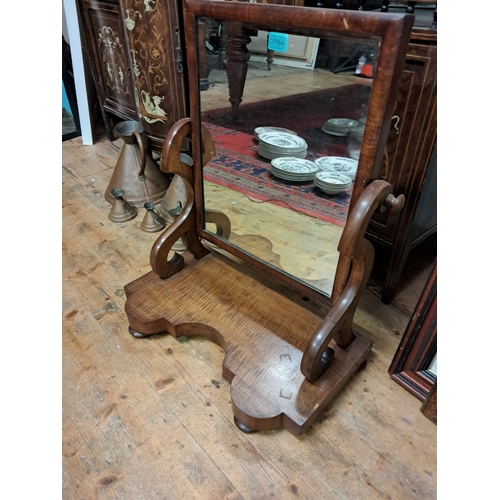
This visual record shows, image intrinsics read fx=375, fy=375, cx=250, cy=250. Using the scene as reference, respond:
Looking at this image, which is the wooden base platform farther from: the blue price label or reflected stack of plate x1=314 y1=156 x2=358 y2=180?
the blue price label

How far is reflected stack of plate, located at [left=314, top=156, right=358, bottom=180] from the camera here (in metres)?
0.71

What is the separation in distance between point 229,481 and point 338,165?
2.06 feet

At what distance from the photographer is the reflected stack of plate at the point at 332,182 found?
0.73 meters

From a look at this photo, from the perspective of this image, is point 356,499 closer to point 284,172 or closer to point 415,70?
point 284,172

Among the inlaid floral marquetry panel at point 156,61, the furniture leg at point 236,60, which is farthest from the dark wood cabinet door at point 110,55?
the furniture leg at point 236,60

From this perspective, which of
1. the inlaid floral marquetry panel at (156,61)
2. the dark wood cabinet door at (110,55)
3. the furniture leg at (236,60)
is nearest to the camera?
the furniture leg at (236,60)

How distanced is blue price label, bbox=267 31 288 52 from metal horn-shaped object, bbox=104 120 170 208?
0.76 meters

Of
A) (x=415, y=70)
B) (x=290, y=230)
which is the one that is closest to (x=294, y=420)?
(x=290, y=230)

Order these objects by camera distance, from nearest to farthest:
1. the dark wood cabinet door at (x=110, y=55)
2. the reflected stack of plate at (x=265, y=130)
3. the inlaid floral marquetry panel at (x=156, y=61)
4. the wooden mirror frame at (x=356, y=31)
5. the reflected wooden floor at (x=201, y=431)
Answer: the wooden mirror frame at (x=356, y=31), the reflected wooden floor at (x=201, y=431), the reflected stack of plate at (x=265, y=130), the inlaid floral marquetry panel at (x=156, y=61), the dark wood cabinet door at (x=110, y=55)

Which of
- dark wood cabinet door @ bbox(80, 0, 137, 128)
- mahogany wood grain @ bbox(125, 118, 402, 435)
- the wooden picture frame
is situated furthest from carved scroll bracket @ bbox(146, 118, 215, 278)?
dark wood cabinet door @ bbox(80, 0, 137, 128)

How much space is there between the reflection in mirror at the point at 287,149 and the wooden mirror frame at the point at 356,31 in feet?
0.11

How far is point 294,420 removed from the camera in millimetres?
685

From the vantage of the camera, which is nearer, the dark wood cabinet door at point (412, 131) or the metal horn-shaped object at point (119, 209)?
the dark wood cabinet door at point (412, 131)

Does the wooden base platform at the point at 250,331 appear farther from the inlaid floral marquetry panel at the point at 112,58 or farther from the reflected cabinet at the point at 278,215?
the inlaid floral marquetry panel at the point at 112,58
